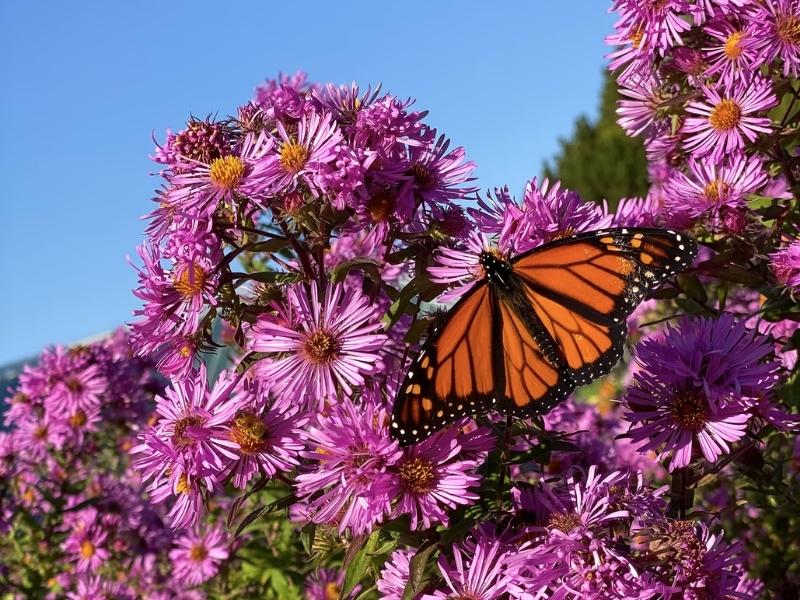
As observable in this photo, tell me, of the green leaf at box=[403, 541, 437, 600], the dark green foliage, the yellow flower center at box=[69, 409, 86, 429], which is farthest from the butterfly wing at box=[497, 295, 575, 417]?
the dark green foliage

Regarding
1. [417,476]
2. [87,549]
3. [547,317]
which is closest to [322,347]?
[417,476]

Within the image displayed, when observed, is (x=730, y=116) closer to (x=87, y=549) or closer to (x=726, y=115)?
(x=726, y=115)

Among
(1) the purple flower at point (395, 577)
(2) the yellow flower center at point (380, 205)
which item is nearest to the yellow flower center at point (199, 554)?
(1) the purple flower at point (395, 577)

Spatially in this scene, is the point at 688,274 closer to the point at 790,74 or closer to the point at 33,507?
the point at 790,74

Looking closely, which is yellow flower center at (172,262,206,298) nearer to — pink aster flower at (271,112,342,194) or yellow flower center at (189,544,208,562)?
pink aster flower at (271,112,342,194)

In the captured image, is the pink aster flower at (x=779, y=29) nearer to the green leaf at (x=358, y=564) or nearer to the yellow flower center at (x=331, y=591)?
the green leaf at (x=358, y=564)

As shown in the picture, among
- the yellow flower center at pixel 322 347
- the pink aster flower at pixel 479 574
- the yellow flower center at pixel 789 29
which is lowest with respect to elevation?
the pink aster flower at pixel 479 574

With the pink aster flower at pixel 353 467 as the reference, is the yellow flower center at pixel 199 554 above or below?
above

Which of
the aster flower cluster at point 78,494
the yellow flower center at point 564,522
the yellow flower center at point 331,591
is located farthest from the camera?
the aster flower cluster at point 78,494
